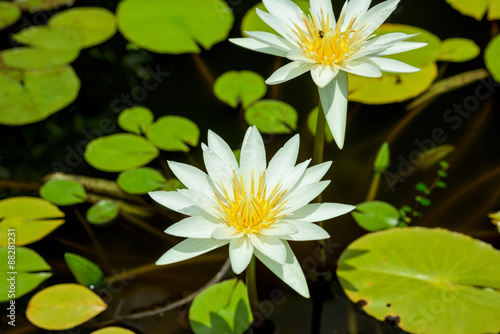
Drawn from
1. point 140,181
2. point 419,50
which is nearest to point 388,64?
point 419,50

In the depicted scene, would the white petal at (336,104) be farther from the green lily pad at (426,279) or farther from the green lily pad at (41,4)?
the green lily pad at (41,4)

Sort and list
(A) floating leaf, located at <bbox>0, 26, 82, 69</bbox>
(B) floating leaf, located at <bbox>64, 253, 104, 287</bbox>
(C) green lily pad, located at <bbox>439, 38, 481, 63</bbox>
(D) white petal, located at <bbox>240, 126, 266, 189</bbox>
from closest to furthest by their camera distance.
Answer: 1. (D) white petal, located at <bbox>240, 126, 266, 189</bbox>
2. (B) floating leaf, located at <bbox>64, 253, 104, 287</bbox>
3. (C) green lily pad, located at <bbox>439, 38, 481, 63</bbox>
4. (A) floating leaf, located at <bbox>0, 26, 82, 69</bbox>

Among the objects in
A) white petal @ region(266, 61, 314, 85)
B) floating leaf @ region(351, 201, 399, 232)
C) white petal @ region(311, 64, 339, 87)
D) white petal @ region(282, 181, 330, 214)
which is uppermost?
white petal @ region(311, 64, 339, 87)

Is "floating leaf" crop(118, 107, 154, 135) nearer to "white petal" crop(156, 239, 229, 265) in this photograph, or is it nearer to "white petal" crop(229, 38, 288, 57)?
"white petal" crop(229, 38, 288, 57)

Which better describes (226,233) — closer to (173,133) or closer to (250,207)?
(250,207)

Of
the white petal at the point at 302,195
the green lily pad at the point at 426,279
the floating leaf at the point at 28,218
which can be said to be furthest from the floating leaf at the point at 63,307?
the green lily pad at the point at 426,279

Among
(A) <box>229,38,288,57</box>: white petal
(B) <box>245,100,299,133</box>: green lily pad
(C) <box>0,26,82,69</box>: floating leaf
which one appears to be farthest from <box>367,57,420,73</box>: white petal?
(C) <box>0,26,82,69</box>: floating leaf
